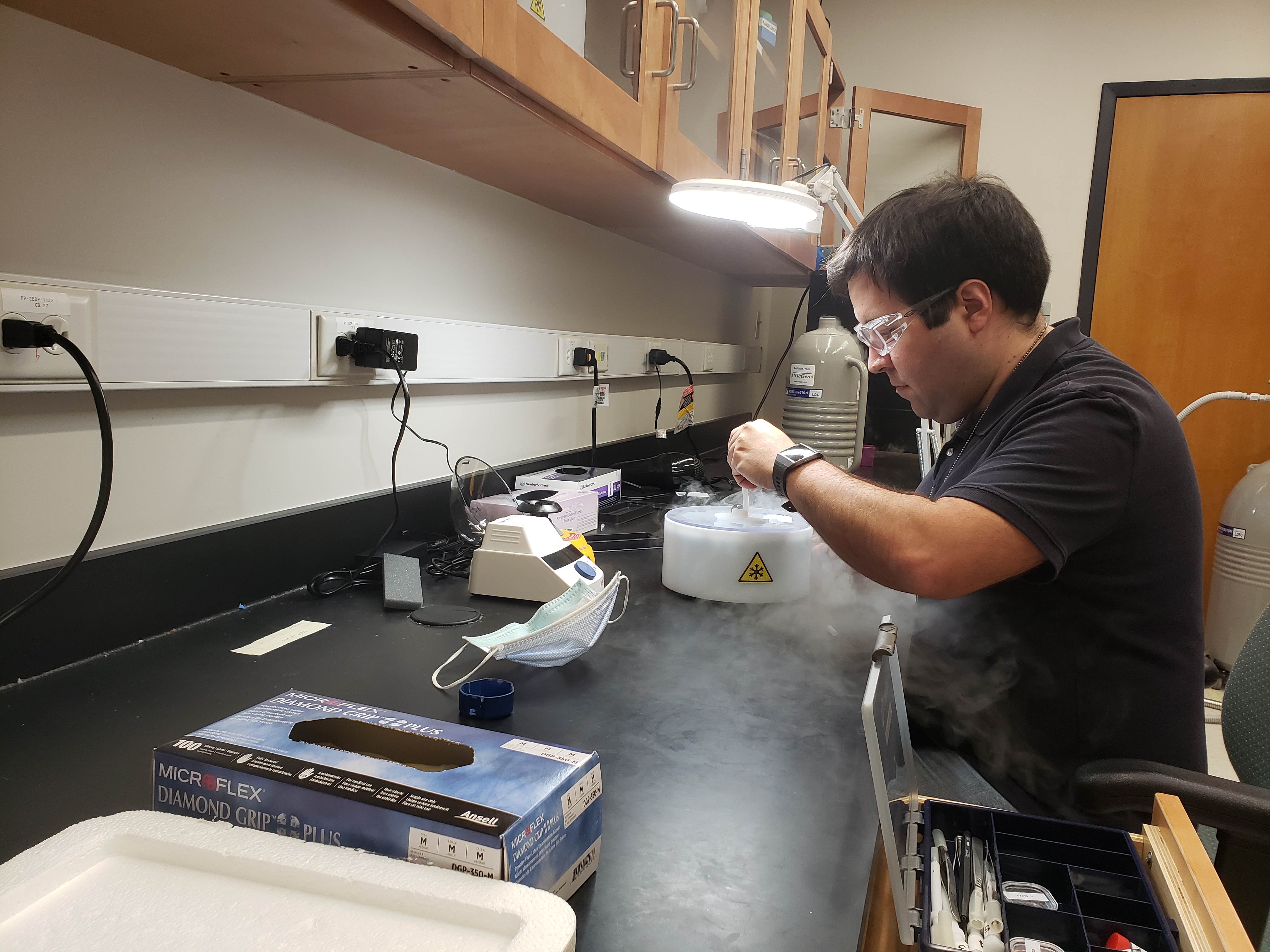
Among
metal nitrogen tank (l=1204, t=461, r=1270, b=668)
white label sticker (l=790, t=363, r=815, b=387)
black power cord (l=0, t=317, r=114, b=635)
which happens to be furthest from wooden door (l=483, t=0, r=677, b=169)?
metal nitrogen tank (l=1204, t=461, r=1270, b=668)

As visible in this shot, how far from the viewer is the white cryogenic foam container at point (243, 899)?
0.42m

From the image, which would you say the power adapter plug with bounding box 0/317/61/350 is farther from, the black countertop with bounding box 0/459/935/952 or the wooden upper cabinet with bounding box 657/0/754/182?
the wooden upper cabinet with bounding box 657/0/754/182

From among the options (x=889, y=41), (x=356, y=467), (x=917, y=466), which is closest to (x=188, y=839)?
(x=356, y=467)

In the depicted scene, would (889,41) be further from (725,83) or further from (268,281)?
(268,281)

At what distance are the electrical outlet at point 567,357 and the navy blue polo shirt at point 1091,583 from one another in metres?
1.05

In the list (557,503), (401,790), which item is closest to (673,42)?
(557,503)

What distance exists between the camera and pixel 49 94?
2.79 feet

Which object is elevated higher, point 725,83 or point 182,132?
point 725,83

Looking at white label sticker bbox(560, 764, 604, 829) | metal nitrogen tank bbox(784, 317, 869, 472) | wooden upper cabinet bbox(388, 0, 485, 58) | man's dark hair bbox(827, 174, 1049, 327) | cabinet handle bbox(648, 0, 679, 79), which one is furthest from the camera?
metal nitrogen tank bbox(784, 317, 869, 472)

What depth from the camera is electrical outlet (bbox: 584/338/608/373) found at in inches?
79.9

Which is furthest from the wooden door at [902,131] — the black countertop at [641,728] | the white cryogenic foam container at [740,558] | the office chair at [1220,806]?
the office chair at [1220,806]

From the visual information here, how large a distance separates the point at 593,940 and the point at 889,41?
389 cm

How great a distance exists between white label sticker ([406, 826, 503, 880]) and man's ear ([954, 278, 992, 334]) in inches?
38.3

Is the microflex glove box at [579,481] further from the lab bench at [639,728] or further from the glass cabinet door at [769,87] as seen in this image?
the glass cabinet door at [769,87]
